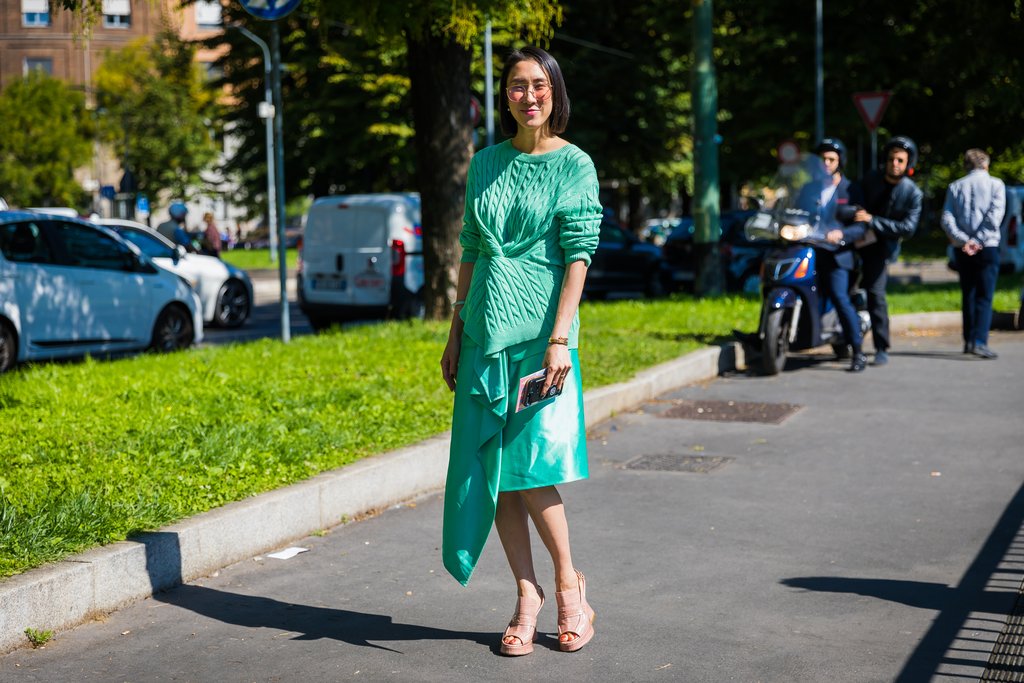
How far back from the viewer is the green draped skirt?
13.6ft

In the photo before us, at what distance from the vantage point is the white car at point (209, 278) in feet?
58.3

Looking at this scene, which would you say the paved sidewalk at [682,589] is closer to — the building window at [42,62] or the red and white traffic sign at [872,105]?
the red and white traffic sign at [872,105]

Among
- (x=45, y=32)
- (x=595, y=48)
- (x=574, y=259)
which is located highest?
(x=45, y=32)

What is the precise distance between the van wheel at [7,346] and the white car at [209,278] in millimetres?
5973

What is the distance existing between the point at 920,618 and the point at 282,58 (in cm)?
3431

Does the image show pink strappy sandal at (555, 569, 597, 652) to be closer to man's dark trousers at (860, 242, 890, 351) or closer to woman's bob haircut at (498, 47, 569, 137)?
woman's bob haircut at (498, 47, 569, 137)

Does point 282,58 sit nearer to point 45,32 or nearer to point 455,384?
point 455,384

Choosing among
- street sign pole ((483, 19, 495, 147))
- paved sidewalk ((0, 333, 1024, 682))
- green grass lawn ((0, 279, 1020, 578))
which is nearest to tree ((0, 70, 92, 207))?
street sign pole ((483, 19, 495, 147))

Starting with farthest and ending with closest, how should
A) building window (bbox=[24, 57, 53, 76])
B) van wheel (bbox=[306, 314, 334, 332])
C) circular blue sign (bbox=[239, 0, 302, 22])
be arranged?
building window (bbox=[24, 57, 53, 76]) < van wheel (bbox=[306, 314, 334, 332]) < circular blue sign (bbox=[239, 0, 302, 22])

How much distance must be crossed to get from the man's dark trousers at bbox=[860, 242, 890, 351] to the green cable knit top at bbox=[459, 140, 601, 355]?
7.39 meters

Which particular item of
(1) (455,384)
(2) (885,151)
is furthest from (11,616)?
(2) (885,151)

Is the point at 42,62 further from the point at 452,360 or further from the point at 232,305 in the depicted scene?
the point at 452,360

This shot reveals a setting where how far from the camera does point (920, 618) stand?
4582mm

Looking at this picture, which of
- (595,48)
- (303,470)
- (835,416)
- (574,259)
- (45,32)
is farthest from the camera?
(45,32)
